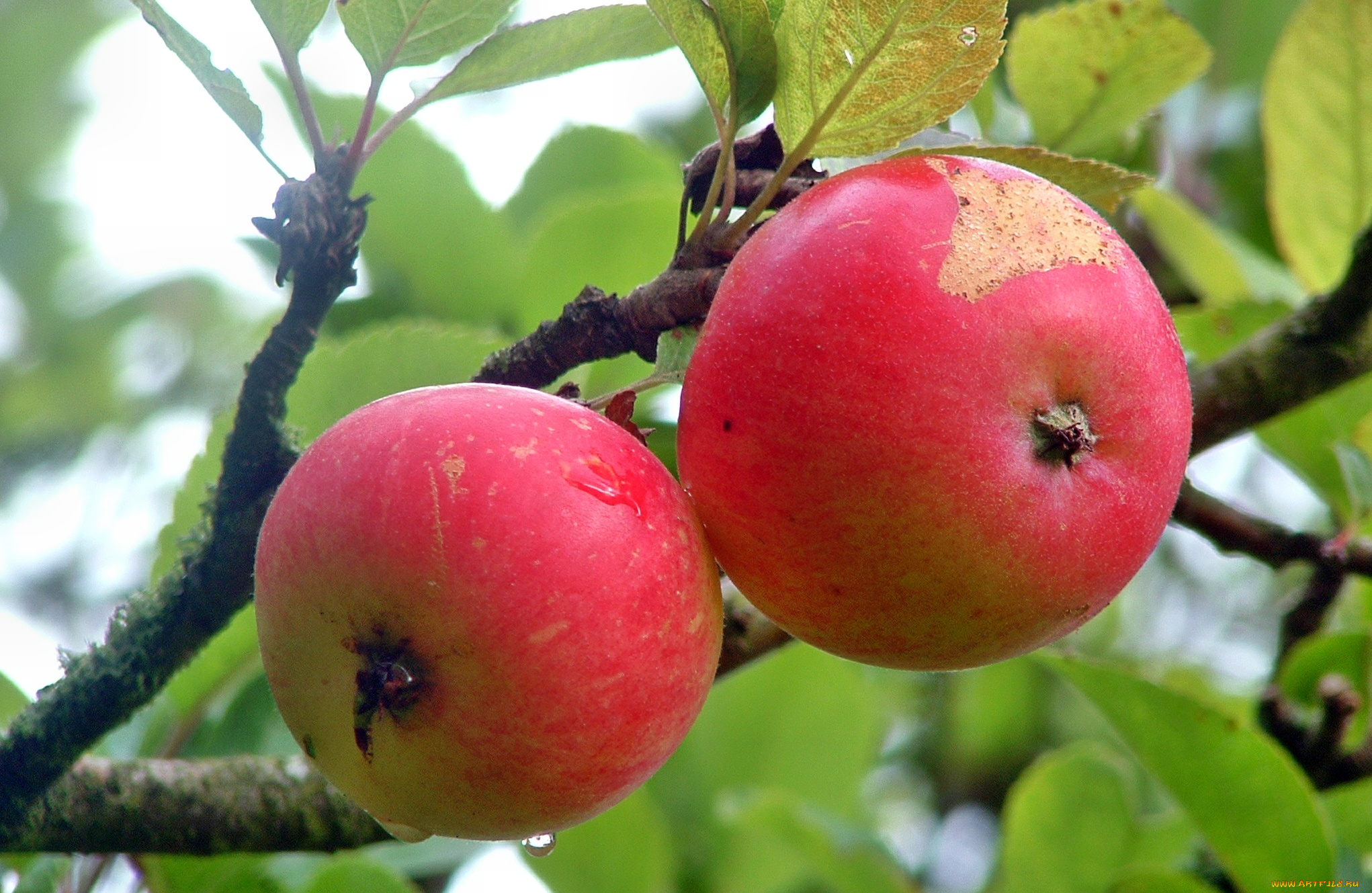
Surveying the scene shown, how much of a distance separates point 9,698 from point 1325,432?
176cm

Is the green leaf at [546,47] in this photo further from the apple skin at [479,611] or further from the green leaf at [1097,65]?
the green leaf at [1097,65]

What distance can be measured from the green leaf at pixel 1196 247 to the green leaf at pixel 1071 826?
2.44 feet

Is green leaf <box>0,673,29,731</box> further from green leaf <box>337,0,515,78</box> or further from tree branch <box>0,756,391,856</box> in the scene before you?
green leaf <box>337,0,515,78</box>

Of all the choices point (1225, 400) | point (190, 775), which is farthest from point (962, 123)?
point (190, 775)

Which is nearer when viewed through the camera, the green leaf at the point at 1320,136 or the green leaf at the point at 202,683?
the green leaf at the point at 202,683

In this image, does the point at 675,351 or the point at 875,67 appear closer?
the point at 875,67

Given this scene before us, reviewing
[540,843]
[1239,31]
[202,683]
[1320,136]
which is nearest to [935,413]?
[540,843]

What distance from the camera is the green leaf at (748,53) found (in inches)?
39.4

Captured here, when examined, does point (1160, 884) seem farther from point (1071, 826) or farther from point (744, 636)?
point (744, 636)

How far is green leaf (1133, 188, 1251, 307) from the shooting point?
74.9 inches

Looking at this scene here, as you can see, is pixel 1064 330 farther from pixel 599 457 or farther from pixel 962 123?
pixel 962 123

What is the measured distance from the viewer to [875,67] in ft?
3.27

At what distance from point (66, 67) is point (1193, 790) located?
12.6 ft

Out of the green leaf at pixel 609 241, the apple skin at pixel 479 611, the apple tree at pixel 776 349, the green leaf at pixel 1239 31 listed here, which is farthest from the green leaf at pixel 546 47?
the green leaf at pixel 1239 31
